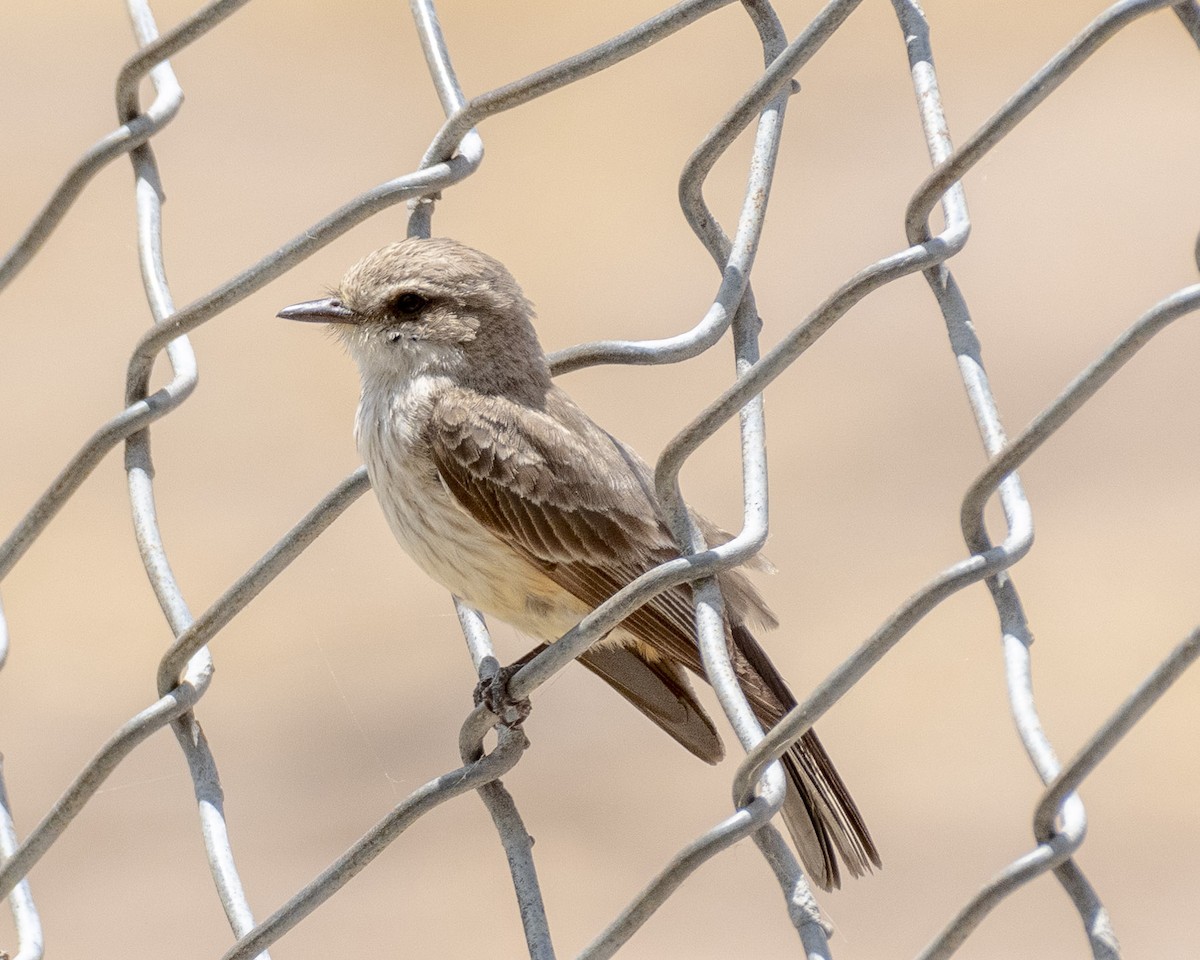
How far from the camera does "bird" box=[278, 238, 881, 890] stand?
111 inches

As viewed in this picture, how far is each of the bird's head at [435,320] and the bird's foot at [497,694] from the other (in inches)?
37.3

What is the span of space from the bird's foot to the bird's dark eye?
39.8 inches

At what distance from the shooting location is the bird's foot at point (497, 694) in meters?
1.93

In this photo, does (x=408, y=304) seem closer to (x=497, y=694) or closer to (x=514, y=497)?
(x=514, y=497)

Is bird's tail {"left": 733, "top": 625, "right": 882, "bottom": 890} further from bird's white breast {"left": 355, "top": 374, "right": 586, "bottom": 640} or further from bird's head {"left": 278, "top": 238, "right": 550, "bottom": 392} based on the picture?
bird's head {"left": 278, "top": 238, "right": 550, "bottom": 392}

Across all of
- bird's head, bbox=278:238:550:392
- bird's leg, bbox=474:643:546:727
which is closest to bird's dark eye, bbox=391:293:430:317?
bird's head, bbox=278:238:550:392

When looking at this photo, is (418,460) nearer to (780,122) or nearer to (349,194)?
(780,122)

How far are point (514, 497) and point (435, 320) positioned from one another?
391 mm

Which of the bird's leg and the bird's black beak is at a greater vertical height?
the bird's black beak

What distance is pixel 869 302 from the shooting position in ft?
30.8

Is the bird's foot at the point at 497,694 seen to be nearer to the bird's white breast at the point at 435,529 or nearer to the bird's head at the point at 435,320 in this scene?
the bird's white breast at the point at 435,529

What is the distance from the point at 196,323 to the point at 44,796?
16.8 ft

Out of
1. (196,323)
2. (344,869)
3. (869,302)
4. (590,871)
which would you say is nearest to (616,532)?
(196,323)

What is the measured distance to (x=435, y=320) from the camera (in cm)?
306
